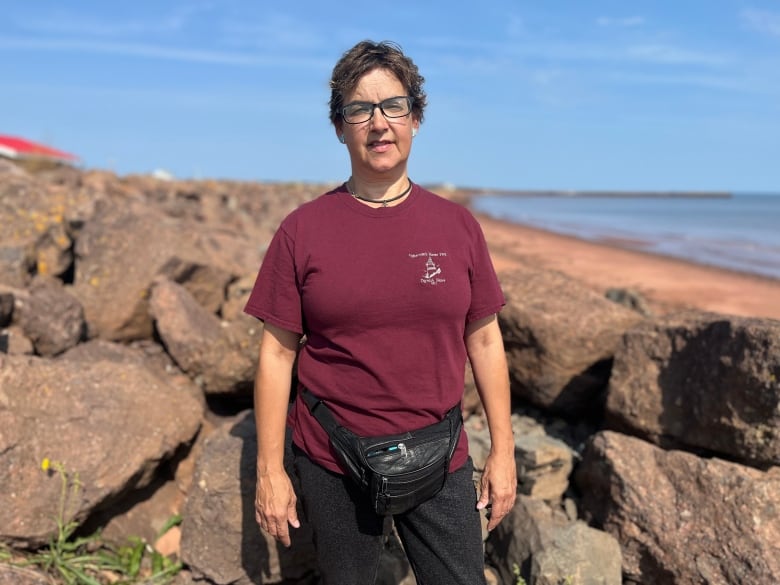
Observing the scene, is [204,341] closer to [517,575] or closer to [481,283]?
[517,575]

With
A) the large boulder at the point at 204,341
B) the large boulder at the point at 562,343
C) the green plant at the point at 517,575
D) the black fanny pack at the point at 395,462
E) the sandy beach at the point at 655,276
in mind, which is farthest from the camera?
the sandy beach at the point at 655,276

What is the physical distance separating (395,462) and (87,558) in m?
2.05

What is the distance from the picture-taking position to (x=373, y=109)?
219cm

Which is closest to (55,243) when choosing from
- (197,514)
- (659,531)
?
(197,514)

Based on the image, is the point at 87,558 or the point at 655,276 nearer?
the point at 87,558

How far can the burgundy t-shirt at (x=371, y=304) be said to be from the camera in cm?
218

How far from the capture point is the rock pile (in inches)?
121

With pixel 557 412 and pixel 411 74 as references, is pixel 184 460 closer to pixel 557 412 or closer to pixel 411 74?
pixel 557 412

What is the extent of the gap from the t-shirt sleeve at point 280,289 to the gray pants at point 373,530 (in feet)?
1.75

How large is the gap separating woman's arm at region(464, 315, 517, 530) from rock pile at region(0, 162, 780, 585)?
2.48 feet

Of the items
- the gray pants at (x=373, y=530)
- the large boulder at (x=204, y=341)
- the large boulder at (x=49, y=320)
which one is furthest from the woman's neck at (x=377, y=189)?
the large boulder at (x=49, y=320)

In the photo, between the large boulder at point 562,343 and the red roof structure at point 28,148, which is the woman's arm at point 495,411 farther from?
the red roof structure at point 28,148

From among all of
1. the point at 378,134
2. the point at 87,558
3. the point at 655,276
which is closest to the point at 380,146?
the point at 378,134

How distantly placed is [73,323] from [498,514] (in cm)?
352
